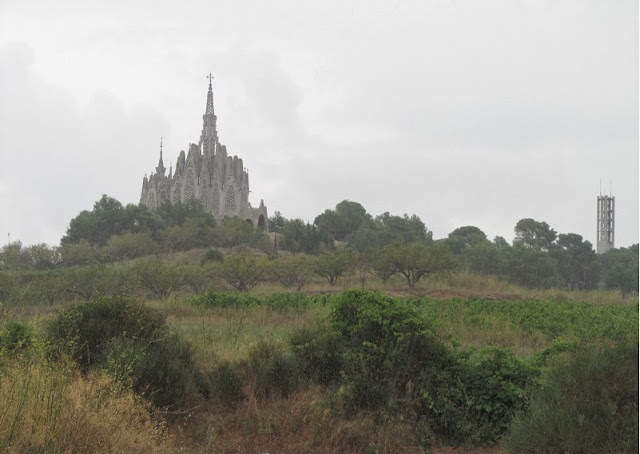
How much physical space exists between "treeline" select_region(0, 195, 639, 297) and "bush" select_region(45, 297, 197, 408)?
25463mm

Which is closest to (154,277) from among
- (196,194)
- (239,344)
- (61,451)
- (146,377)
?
(239,344)

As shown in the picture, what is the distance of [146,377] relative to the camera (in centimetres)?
925

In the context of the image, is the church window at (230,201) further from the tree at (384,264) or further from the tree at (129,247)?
the tree at (384,264)

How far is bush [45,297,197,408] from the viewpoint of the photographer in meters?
9.16

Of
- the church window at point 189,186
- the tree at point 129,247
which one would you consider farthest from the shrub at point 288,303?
the church window at point 189,186

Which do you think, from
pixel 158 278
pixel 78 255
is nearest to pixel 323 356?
pixel 158 278

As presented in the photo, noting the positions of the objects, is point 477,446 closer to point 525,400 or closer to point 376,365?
point 525,400

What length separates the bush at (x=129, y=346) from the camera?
9.16 m

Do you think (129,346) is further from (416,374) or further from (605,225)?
(605,225)

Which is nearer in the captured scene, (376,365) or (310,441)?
(310,441)

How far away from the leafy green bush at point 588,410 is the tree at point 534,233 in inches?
2821

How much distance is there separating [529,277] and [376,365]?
45150 millimetres

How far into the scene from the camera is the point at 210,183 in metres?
81.0

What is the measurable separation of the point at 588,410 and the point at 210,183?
75.8 metres
